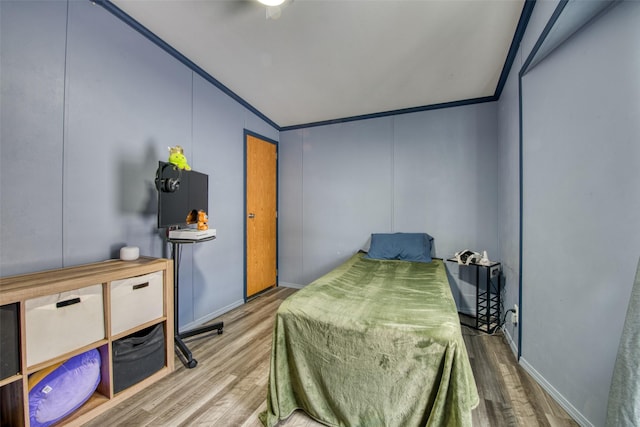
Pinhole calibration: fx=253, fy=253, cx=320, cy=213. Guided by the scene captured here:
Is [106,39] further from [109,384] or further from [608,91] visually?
[608,91]

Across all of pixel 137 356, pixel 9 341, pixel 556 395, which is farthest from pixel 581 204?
pixel 9 341

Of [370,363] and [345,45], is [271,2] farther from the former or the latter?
[370,363]

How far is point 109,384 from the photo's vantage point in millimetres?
1567

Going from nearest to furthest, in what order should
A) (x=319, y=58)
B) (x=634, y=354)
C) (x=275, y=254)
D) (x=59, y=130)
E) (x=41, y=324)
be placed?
(x=634, y=354), (x=41, y=324), (x=59, y=130), (x=319, y=58), (x=275, y=254)

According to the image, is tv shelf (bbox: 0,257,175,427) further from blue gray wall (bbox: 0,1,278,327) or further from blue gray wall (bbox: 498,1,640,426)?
blue gray wall (bbox: 498,1,640,426)

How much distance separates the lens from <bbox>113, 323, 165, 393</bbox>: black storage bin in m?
1.62

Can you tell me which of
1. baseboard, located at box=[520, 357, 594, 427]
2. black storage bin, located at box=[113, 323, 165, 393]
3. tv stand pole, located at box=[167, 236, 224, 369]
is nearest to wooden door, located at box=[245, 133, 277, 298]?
tv stand pole, located at box=[167, 236, 224, 369]

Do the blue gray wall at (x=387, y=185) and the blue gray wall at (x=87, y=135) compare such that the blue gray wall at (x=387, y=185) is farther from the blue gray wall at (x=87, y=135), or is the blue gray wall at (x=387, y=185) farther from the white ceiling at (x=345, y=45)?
the blue gray wall at (x=87, y=135)

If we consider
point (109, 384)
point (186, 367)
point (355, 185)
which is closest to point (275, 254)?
point (355, 185)

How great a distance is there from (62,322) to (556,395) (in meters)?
2.96

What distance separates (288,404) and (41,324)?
1.36 m

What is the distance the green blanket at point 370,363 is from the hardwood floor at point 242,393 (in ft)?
0.80

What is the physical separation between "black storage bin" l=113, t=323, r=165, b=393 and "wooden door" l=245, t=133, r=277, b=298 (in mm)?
1560

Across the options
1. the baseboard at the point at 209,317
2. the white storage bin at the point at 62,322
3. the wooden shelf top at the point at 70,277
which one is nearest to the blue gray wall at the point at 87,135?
Answer: the baseboard at the point at 209,317
